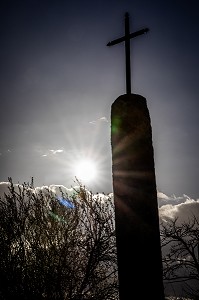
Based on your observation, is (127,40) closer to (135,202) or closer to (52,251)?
(135,202)

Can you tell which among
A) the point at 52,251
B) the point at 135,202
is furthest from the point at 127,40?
the point at 52,251

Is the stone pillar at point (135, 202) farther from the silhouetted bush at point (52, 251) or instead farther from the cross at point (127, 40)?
the silhouetted bush at point (52, 251)

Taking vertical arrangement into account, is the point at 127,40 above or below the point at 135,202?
above

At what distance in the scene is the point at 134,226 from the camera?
302cm

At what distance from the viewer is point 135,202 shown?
10.1ft

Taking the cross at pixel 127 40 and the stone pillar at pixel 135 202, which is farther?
the cross at pixel 127 40

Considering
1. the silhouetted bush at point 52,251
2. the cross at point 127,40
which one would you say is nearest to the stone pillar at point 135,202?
the cross at point 127,40

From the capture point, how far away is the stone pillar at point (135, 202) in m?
2.87

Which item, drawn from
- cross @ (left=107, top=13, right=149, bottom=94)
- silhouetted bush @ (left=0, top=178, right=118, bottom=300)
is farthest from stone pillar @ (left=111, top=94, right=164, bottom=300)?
silhouetted bush @ (left=0, top=178, right=118, bottom=300)

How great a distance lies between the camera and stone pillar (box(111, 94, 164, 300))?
2869mm

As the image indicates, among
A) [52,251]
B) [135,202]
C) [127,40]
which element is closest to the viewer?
[135,202]

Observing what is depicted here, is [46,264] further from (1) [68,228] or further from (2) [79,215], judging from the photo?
(2) [79,215]

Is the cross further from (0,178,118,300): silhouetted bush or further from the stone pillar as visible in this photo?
(0,178,118,300): silhouetted bush

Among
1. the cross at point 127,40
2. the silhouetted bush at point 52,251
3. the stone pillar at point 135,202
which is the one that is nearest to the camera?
the stone pillar at point 135,202
